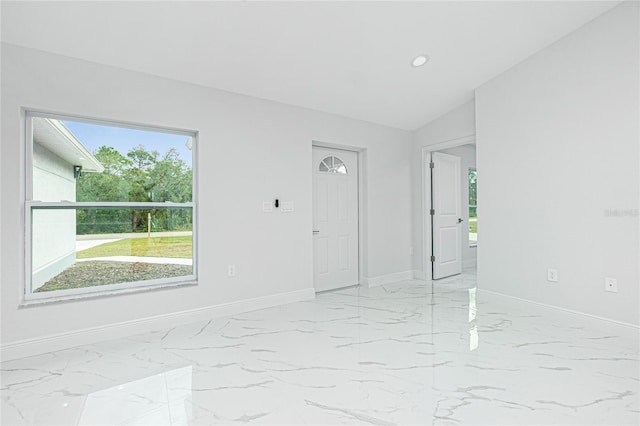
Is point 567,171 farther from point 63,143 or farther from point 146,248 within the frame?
point 63,143

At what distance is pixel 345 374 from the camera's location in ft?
7.45

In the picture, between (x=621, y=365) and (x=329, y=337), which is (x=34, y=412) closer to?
(x=329, y=337)

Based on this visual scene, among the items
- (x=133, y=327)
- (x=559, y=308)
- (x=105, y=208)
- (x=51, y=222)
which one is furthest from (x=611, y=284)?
(x=51, y=222)

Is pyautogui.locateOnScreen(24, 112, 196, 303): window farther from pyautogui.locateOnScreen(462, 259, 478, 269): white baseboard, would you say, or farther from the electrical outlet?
pyautogui.locateOnScreen(462, 259, 478, 269): white baseboard

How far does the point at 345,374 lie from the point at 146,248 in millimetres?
2262

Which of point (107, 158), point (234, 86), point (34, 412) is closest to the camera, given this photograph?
point (34, 412)

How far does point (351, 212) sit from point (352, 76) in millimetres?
1932

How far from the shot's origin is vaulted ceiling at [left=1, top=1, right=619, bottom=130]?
2.50 meters

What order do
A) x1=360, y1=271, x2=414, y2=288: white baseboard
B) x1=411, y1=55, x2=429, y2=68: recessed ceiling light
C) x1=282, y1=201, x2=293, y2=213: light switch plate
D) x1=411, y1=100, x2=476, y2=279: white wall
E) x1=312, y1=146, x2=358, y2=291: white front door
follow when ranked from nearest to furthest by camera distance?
x1=411, y1=55, x2=429, y2=68: recessed ceiling light, x1=282, y1=201, x2=293, y2=213: light switch plate, x1=312, y1=146, x2=358, y2=291: white front door, x1=411, y1=100, x2=476, y2=279: white wall, x1=360, y1=271, x2=414, y2=288: white baseboard

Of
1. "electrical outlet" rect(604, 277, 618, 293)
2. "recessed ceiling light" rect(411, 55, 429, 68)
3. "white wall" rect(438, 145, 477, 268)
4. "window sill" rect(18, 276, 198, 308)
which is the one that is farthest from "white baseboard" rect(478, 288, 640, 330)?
"window sill" rect(18, 276, 198, 308)

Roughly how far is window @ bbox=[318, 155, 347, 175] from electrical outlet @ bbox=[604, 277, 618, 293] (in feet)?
10.2

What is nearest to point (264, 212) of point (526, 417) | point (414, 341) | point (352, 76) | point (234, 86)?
point (234, 86)

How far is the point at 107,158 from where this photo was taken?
3053 mm

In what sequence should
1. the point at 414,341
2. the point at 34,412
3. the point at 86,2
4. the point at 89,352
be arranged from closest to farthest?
the point at 34,412, the point at 86,2, the point at 89,352, the point at 414,341
